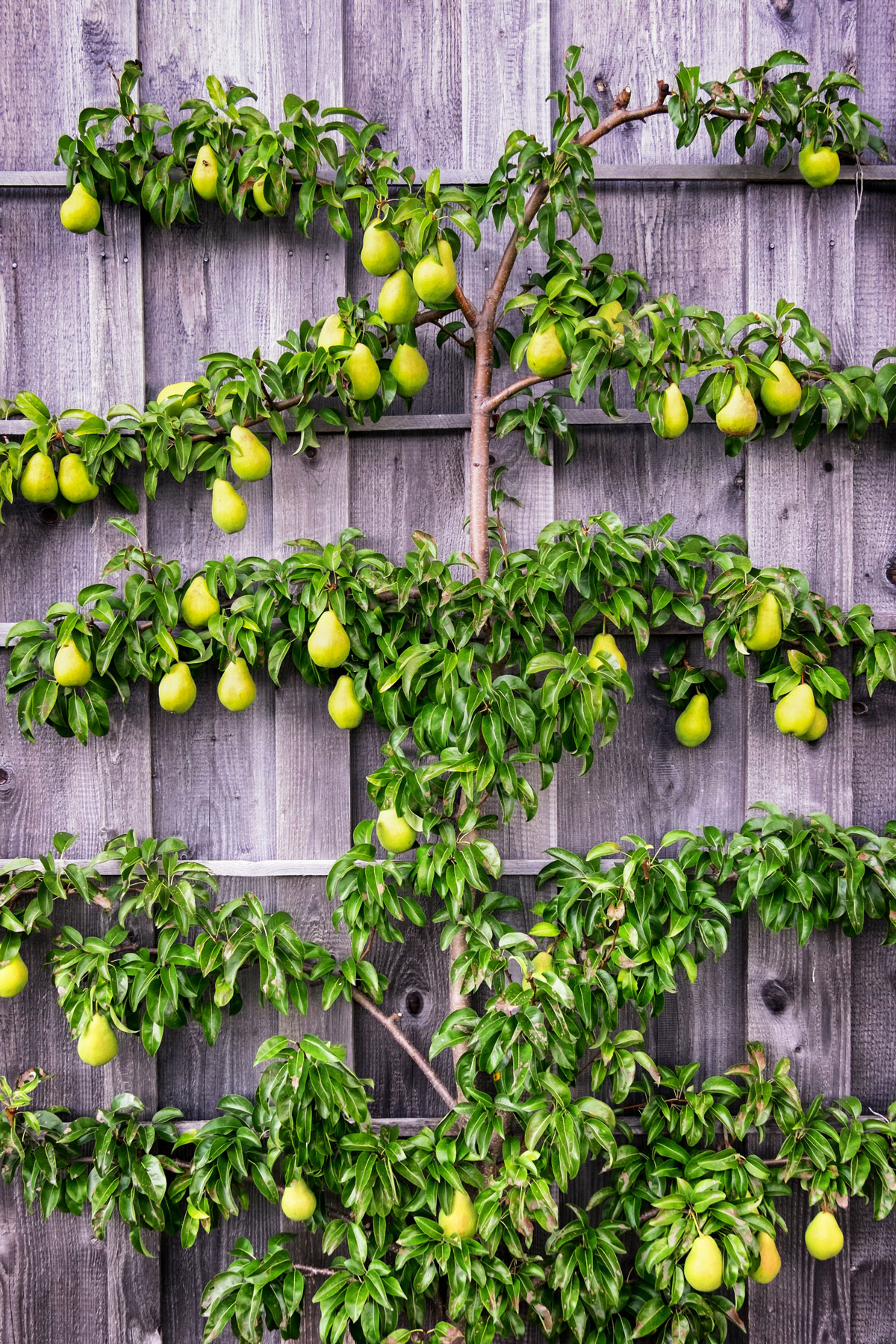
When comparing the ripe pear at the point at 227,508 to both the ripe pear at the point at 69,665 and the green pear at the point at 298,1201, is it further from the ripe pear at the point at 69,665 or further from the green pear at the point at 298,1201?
the green pear at the point at 298,1201

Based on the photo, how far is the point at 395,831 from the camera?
5.76 ft

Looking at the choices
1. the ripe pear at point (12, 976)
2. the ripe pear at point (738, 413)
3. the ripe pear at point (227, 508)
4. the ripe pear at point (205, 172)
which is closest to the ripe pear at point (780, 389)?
the ripe pear at point (738, 413)

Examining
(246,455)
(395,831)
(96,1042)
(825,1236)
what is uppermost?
(246,455)

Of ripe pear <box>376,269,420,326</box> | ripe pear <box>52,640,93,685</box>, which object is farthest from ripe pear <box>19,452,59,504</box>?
ripe pear <box>376,269,420,326</box>

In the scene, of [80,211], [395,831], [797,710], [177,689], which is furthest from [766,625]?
[80,211]

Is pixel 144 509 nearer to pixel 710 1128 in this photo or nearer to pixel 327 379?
pixel 327 379

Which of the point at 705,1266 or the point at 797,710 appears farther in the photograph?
the point at 797,710

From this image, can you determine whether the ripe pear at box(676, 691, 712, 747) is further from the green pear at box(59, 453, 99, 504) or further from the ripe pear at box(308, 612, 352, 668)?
the green pear at box(59, 453, 99, 504)

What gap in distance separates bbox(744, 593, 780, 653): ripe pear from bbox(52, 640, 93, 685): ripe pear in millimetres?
1336

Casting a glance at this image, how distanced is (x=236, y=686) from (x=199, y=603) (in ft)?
0.61

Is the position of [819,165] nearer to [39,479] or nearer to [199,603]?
[199,603]

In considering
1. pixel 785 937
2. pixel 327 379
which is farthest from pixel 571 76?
pixel 785 937

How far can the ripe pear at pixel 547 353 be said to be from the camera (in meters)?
1.79

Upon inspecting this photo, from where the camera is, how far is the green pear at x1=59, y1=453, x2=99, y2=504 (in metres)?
1.89
